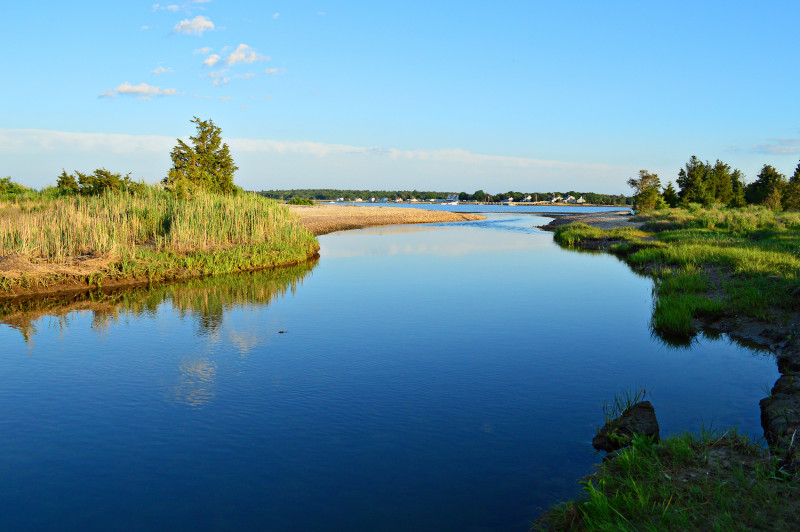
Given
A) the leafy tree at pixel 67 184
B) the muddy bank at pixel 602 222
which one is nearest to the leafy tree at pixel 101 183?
the leafy tree at pixel 67 184

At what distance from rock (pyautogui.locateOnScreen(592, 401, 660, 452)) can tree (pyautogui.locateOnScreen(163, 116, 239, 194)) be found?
122 feet

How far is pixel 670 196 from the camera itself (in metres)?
76.9

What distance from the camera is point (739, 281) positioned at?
54.6 feet

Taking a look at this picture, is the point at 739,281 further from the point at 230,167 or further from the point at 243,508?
the point at 230,167

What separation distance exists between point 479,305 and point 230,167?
113ft

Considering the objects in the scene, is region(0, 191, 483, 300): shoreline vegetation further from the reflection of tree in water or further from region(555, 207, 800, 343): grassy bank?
region(555, 207, 800, 343): grassy bank

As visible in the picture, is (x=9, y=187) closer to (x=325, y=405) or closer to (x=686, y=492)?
(x=325, y=405)

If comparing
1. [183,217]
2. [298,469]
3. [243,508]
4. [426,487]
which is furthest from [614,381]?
[183,217]

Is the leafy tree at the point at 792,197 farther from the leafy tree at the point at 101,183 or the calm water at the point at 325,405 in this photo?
the leafy tree at the point at 101,183

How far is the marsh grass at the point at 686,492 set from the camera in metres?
4.92

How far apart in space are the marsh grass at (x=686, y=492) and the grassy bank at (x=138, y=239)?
19.7 m

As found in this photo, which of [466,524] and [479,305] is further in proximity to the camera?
[479,305]

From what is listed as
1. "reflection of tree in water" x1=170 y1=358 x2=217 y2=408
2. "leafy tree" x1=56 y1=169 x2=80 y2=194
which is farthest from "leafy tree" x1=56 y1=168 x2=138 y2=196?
"reflection of tree in water" x1=170 y1=358 x2=217 y2=408

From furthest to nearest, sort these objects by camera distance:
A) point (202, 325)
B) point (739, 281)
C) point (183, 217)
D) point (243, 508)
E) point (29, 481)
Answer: point (183, 217)
point (739, 281)
point (202, 325)
point (29, 481)
point (243, 508)
